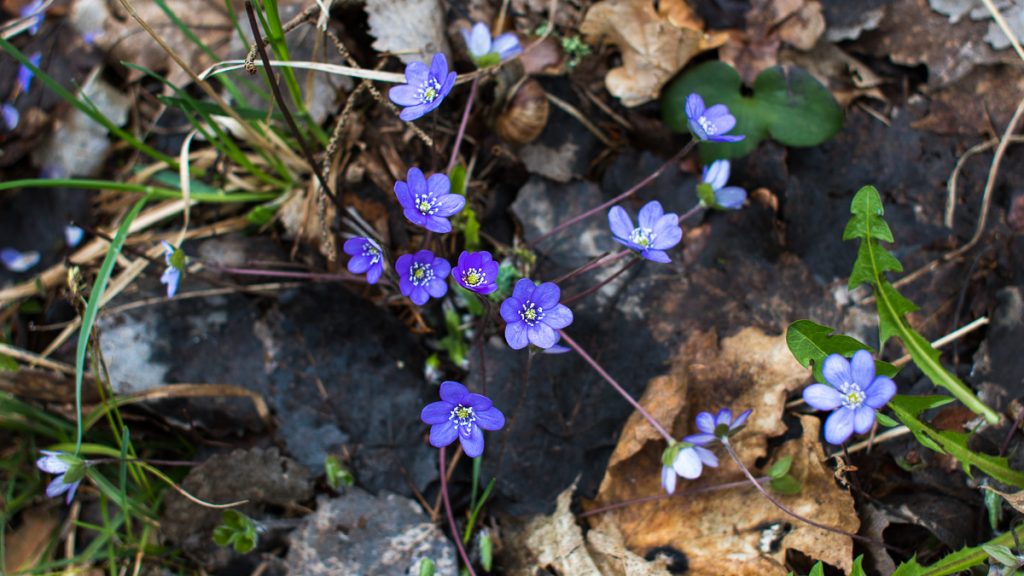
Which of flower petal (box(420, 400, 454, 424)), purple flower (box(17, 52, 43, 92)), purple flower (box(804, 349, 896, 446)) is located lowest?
purple flower (box(804, 349, 896, 446))

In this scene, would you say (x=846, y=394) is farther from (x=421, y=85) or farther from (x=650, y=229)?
(x=421, y=85)

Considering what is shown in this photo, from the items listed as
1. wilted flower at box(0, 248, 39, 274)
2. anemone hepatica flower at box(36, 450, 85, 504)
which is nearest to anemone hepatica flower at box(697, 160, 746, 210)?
anemone hepatica flower at box(36, 450, 85, 504)

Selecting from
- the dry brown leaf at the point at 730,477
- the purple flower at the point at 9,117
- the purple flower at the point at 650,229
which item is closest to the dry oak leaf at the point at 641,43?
the purple flower at the point at 650,229

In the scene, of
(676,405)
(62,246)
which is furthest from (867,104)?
(62,246)

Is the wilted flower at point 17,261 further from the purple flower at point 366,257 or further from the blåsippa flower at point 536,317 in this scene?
the blåsippa flower at point 536,317

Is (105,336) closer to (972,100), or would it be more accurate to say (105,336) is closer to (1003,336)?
(1003,336)

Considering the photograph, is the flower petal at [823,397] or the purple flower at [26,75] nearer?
the flower petal at [823,397]

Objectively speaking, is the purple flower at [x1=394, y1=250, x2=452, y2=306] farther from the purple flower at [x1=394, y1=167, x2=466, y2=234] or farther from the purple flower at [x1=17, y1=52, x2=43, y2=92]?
the purple flower at [x1=17, y1=52, x2=43, y2=92]
